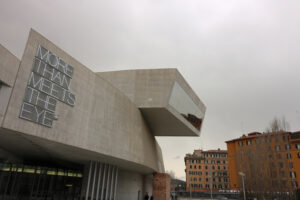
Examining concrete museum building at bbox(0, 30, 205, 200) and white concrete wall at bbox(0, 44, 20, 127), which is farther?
concrete museum building at bbox(0, 30, 205, 200)

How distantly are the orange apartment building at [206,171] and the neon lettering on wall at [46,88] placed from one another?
72.7 metres

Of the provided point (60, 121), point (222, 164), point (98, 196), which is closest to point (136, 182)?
point (98, 196)

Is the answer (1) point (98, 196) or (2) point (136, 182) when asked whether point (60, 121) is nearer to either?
(1) point (98, 196)

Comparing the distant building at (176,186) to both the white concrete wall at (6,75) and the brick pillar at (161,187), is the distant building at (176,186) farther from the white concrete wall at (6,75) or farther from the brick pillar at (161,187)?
the white concrete wall at (6,75)

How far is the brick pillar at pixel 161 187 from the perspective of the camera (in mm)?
30125

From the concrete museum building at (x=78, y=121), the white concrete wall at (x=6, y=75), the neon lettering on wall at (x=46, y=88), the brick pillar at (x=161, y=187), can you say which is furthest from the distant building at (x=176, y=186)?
the white concrete wall at (x=6, y=75)

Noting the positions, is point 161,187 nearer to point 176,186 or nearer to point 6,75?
point 6,75

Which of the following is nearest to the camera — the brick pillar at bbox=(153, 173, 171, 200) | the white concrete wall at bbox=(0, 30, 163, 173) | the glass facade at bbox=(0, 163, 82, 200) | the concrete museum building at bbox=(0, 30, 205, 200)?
the white concrete wall at bbox=(0, 30, 163, 173)

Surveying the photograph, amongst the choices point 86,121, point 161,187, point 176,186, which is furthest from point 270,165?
point 176,186

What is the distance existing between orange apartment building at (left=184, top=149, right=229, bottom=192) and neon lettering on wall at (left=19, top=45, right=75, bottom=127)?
238 feet

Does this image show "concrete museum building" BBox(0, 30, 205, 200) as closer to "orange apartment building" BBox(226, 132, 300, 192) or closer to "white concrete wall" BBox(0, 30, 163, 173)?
"white concrete wall" BBox(0, 30, 163, 173)

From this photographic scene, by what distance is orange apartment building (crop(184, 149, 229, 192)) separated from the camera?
8018 centimetres

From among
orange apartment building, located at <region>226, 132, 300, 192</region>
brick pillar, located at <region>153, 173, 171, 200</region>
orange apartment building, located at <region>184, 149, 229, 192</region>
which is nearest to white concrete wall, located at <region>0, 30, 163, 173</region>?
brick pillar, located at <region>153, 173, 171, 200</region>

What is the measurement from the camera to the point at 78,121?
15555mm
